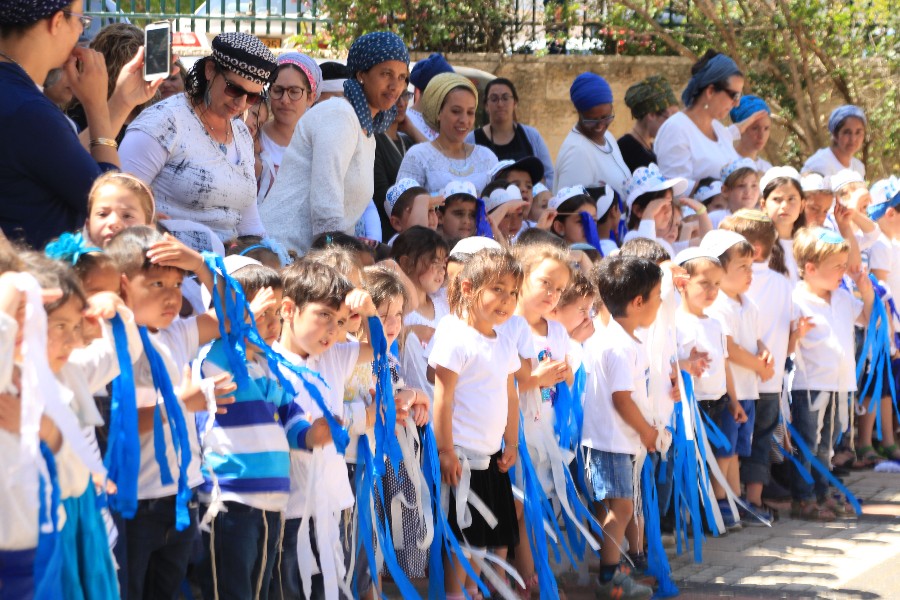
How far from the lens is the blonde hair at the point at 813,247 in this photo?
23.1ft

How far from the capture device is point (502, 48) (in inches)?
436

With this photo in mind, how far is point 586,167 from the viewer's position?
25.0 ft

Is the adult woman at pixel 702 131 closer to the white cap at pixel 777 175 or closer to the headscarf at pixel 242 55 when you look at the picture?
the white cap at pixel 777 175

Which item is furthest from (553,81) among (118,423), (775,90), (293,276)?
(118,423)

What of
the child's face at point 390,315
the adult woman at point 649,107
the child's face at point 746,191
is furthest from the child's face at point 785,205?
the child's face at point 390,315

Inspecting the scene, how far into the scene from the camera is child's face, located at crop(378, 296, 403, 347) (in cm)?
464

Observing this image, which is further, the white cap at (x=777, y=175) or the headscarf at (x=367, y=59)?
the white cap at (x=777, y=175)

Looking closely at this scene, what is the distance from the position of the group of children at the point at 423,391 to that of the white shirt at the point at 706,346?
0.04ft

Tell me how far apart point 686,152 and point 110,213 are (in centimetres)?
501

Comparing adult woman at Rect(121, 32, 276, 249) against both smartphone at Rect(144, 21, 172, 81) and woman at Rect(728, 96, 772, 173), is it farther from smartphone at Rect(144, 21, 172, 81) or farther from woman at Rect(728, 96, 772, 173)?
woman at Rect(728, 96, 772, 173)


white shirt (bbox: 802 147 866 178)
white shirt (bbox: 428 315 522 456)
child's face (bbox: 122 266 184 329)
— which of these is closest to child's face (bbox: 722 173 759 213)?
white shirt (bbox: 802 147 866 178)

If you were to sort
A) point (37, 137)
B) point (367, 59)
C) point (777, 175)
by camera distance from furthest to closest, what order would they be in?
point (777, 175), point (367, 59), point (37, 137)

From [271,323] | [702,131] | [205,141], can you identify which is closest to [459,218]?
[205,141]

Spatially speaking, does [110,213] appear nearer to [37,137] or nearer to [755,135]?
[37,137]
